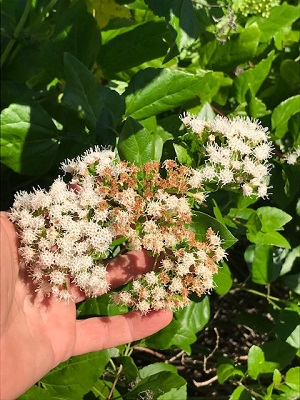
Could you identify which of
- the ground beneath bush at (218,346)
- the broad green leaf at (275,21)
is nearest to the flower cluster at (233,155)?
the broad green leaf at (275,21)

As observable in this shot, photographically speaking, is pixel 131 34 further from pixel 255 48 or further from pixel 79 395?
pixel 79 395

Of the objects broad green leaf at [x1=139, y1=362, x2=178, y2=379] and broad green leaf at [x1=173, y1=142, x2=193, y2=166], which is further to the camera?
broad green leaf at [x1=139, y1=362, x2=178, y2=379]

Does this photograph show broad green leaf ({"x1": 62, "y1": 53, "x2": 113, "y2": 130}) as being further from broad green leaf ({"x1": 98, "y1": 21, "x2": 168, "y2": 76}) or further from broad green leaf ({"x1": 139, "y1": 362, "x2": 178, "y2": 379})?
broad green leaf ({"x1": 139, "y1": 362, "x2": 178, "y2": 379})

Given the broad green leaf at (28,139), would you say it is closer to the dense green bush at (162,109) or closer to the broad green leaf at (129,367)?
the dense green bush at (162,109)

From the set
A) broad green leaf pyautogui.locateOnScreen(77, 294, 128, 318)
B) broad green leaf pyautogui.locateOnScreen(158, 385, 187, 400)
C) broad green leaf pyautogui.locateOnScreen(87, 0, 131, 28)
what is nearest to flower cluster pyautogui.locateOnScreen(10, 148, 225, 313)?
broad green leaf pyautogui.locateOnScreen(77, 294, 128, 318)

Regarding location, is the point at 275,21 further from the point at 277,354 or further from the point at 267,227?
the point at 277,354

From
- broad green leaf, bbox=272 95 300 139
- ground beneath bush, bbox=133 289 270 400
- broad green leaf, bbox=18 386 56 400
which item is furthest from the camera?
ground beneath bush, bbox=133 289 270 400

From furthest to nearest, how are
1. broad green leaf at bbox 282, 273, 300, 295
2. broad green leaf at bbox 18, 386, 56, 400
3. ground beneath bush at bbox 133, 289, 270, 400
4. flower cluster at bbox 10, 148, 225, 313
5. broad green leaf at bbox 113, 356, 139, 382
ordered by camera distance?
ground beneath bush at bbox 133, 289, 270, 400 < broad green leaf at bbox 282, 273, 300, 295 < broad green leaf at bbox 113, 356, 139, 382 < broad green leaf at bbox 18, 386, 56, 400 < flower cluster at bbox 10, 148, 225, 313
